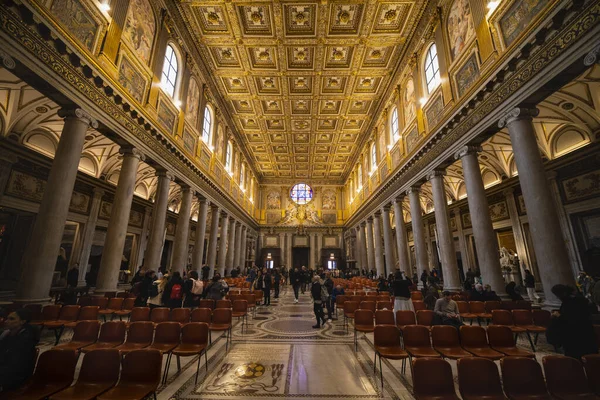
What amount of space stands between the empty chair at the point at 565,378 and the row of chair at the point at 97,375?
13.9ft

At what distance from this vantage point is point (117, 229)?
27.2ft

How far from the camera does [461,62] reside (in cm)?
914

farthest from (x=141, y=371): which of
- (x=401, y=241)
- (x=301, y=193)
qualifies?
(x=301, y=193)

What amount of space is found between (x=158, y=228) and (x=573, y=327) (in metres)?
11.7

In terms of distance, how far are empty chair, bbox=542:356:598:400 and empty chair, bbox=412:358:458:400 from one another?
985 mm

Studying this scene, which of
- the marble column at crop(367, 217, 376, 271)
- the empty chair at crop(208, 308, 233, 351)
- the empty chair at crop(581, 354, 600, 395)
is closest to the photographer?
the empty chair at crop(581, 354, 600, 395)

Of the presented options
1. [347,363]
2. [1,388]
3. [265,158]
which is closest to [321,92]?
[265,158]

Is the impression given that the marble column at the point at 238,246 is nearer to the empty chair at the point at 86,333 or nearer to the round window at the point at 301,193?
the round window at the point at 301,193

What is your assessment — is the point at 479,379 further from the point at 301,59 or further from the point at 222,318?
the point at 301,59

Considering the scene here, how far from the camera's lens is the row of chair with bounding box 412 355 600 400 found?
2.68m

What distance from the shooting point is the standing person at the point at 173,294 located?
19.6 ft

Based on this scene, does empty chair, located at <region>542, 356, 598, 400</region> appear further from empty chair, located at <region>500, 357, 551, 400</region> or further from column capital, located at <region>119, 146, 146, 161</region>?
column capital, located at <region>119, 146, 146, 161</region>

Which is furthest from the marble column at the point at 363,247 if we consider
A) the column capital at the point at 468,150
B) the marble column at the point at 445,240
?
the column capital at the point at 468,150

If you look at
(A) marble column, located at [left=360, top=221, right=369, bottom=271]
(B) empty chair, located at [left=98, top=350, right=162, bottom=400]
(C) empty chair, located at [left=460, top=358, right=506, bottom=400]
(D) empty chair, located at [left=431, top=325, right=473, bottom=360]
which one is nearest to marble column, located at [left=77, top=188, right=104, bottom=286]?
(B) empty chair, located at [left=98, top=350, right=162, bottom=400]
